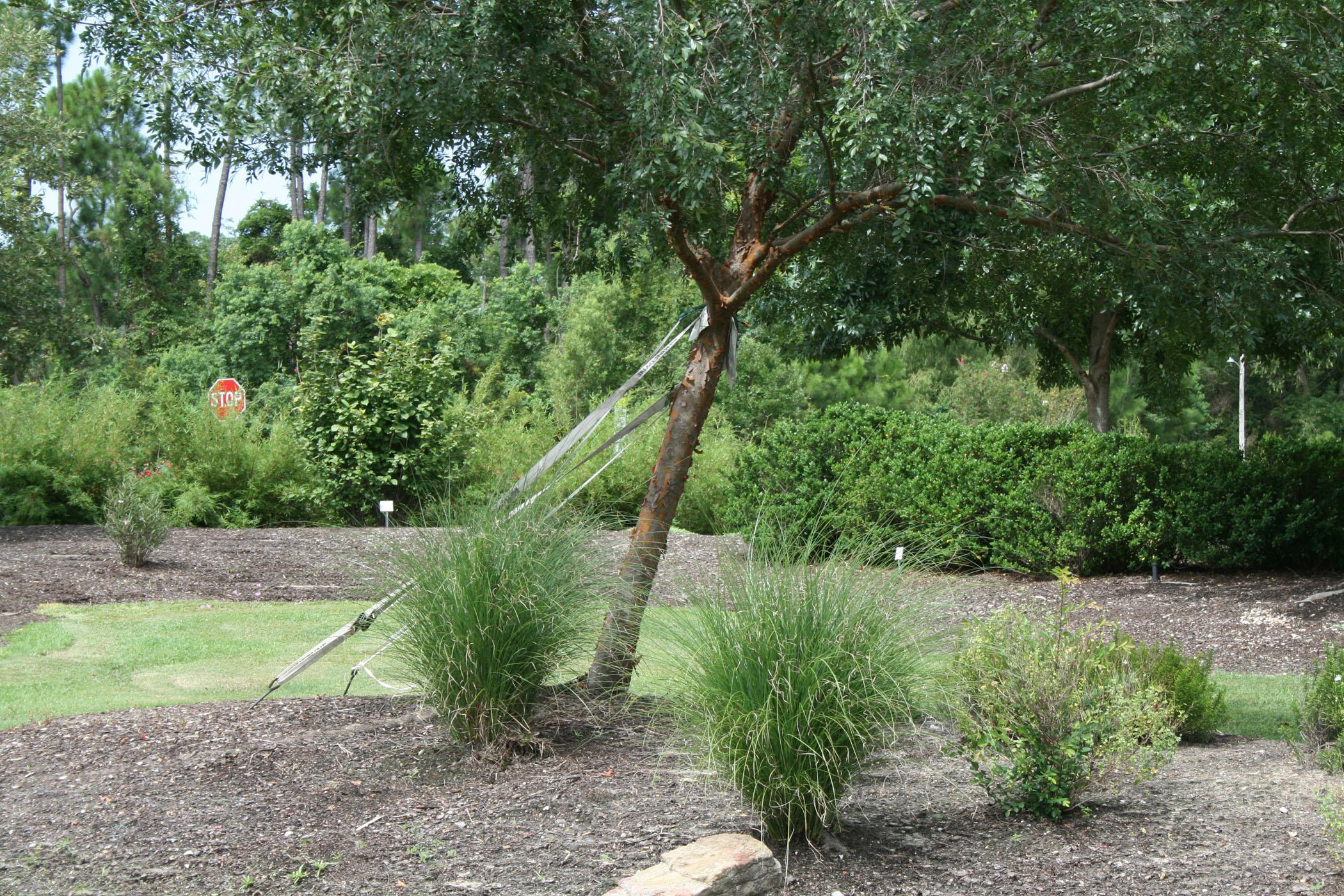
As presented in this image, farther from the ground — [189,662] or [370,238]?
[370,238]

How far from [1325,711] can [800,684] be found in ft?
10.0

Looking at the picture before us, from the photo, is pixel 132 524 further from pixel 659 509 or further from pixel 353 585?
pixel 659 509

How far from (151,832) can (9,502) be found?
39.1ft

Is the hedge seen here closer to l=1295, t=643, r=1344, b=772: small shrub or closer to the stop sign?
l=1295, t=643, r=1344, b=772: small shrub

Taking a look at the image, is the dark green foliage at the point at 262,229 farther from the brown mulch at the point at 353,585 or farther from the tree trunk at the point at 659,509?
the tree trunk at the point at 659,509

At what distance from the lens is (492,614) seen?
15.5 feet

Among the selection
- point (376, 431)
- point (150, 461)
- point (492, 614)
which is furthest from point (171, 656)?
point (150, 461)

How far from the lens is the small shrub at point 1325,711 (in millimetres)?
5156

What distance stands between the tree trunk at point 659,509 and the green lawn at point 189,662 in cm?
14

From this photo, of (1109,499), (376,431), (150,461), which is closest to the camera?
(1109,499)

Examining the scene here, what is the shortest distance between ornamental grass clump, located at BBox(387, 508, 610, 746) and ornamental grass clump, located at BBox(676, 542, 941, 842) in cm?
100

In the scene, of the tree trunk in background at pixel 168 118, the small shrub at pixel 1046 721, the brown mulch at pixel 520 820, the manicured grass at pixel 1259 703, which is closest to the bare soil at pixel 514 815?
the brown mulch at pixel 520 820

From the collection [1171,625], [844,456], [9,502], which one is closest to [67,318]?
[9,502]

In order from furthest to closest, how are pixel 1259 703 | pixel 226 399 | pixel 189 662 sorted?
pixel 226 399 → pixel 189 662 → pixel 1259 703
